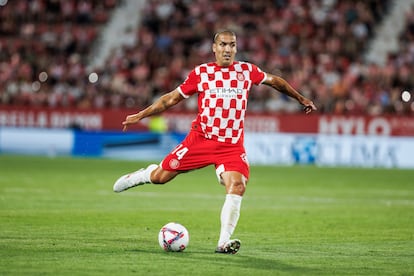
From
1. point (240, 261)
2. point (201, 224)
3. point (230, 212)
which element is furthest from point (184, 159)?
point (201, 224)

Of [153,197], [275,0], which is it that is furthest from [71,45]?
[153,197]

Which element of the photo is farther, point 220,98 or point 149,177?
point 149,177

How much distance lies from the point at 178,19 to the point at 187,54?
2.12 metres

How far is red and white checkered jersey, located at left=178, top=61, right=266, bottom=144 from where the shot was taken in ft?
37.9

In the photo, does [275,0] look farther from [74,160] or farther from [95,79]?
[74,160]

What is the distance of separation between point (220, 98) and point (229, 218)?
1.57 meters

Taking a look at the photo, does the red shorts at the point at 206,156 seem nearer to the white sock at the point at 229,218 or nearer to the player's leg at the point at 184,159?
the player's leg at the point at 184,159

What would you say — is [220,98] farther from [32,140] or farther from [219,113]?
[32,140]

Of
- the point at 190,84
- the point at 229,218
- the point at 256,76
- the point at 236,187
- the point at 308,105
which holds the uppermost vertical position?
the point at 256,76

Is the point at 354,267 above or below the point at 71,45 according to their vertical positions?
below

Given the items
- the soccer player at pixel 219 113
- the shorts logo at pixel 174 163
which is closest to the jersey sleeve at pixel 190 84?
the soccer player at pixel 219 113

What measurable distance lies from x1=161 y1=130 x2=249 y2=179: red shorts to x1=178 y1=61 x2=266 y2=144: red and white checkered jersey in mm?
98

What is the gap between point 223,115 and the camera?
11.6 metres

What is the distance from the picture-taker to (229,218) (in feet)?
36.0
